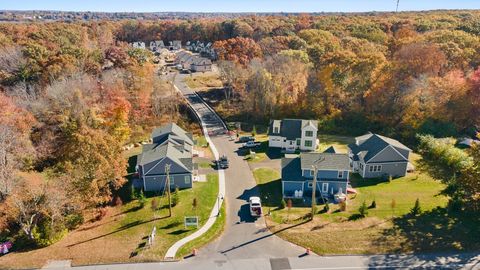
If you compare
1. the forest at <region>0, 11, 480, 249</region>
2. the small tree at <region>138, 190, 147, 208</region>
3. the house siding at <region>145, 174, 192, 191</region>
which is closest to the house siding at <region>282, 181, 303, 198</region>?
the house siding at <region>145, 174, 192, 191</region>

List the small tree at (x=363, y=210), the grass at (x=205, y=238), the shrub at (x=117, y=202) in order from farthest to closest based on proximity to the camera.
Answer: the shrub at (x=117, y=202) → the small tree at (x=363, y=210) → the grass at (x=205, y=238)

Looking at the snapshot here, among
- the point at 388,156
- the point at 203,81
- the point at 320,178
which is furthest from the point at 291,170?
the point at 203,81

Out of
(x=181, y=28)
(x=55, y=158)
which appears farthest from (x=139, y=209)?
(x=181, y=28)

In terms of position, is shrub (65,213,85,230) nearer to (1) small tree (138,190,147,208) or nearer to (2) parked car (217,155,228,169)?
(1) small tree (138,190,147,208)

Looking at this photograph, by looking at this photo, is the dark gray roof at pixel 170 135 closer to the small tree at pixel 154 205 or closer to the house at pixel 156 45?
the small tree at pixel 154 205

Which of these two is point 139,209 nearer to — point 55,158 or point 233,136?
point 55,158

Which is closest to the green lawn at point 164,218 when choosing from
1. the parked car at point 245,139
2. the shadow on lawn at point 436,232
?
the parked car at point 245,139

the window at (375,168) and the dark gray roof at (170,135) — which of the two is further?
the dark gray roof at (170,135)
